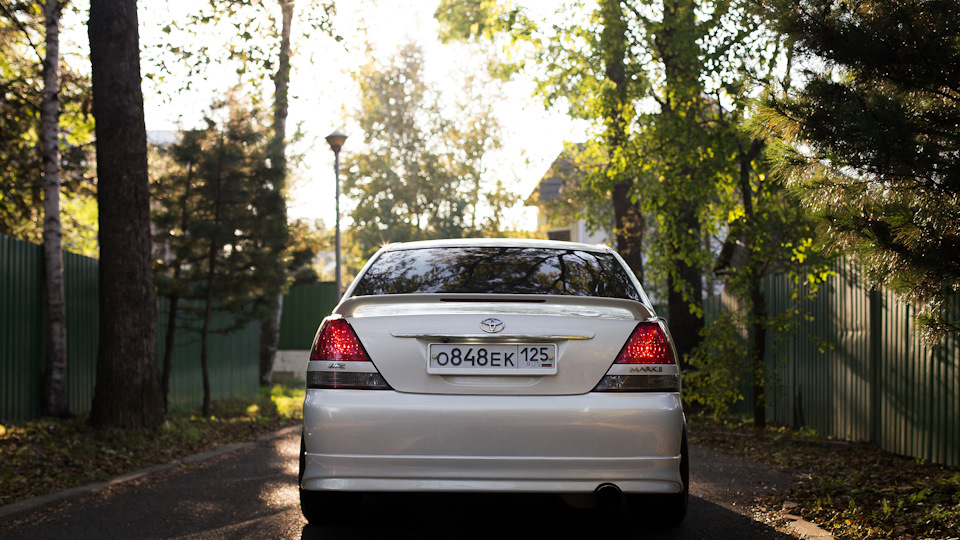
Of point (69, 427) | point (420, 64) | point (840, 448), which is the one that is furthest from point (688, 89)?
point (420, 64)

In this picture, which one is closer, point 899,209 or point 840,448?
point 899,209

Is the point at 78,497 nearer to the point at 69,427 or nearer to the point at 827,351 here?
the point at 69,427

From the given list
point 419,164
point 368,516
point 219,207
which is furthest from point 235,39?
point 419,164

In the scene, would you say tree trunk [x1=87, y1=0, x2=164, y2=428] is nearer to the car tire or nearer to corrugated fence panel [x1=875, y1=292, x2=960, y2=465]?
the car tire

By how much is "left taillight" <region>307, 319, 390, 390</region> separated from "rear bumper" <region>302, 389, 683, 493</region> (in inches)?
4.8

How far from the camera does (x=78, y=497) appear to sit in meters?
6.93

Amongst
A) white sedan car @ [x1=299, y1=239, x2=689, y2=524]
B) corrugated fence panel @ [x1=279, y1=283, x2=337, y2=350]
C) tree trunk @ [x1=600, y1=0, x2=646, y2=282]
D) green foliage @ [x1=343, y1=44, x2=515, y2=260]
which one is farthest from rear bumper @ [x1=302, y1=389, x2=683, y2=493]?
green foliage @ [x1=343, y1=44, x2=515, y2=260]

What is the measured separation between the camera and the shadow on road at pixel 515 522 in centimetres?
534

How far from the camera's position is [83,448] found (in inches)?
350

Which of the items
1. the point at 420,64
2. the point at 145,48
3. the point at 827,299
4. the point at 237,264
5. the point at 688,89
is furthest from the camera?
the point at 420,64

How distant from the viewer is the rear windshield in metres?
5.11

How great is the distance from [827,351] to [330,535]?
733cm

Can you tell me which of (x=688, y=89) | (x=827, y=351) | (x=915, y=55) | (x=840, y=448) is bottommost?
(x=840, y=448)

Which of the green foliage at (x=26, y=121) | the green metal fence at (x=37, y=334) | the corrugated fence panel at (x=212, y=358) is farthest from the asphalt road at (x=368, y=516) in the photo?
the green foliage at (x=26, y=121)
